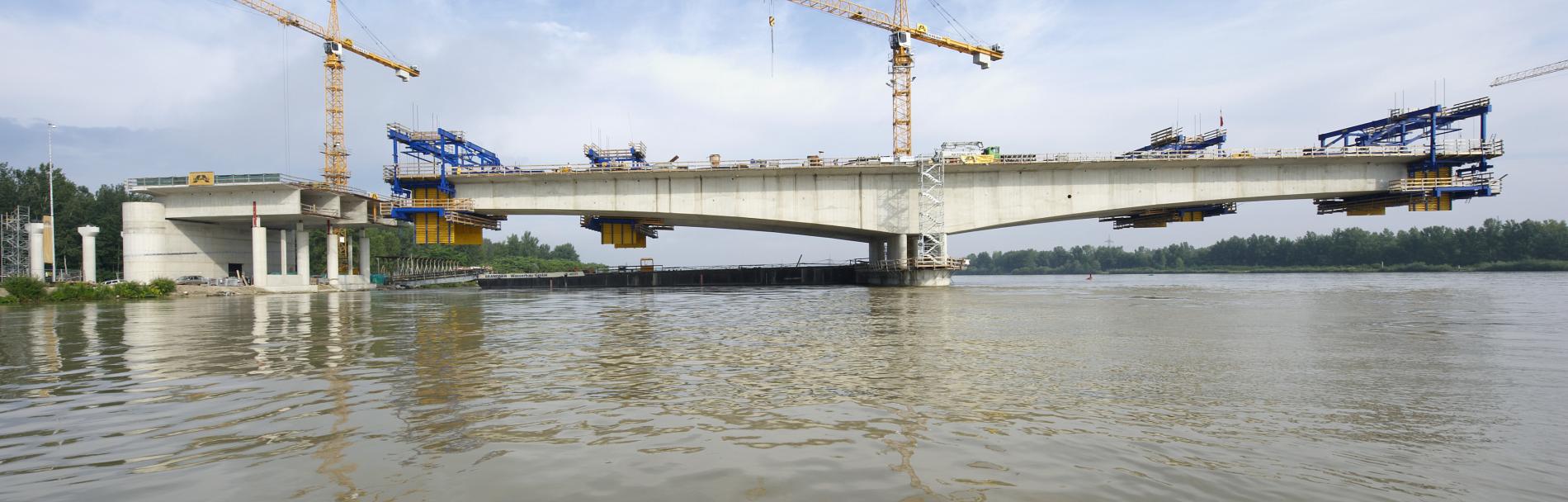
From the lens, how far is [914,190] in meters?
54.4

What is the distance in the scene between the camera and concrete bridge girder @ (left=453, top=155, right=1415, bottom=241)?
52.7 meters

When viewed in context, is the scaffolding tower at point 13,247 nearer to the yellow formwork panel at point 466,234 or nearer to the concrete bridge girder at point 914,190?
the yellow formwork panel at point 466,234

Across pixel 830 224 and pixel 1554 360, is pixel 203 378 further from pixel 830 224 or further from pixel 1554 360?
pixel 830 224

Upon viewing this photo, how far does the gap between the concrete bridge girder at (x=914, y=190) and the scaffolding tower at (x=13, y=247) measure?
5615cm

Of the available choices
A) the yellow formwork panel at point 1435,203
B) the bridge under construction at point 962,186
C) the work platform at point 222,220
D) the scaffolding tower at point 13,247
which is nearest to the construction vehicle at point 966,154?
the bridge under construction at point 962,186

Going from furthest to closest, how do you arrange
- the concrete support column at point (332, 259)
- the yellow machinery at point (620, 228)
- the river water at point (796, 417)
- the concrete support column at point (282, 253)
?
1. the concrete support column at point (282, 253)
2. the concrete support column at point (332, 259)
3. the yellow machinery at point (620, 228)
4. the river water at point (796, 417)

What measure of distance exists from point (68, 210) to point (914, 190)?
105 meters

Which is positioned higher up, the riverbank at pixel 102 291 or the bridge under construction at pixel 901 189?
the bridge under construction at pixel 901 189

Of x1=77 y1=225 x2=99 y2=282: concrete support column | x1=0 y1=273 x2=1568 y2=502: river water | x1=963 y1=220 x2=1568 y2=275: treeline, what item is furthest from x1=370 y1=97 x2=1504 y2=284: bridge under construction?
x1=963 y1=220 x2=1568 y2=275: treeline

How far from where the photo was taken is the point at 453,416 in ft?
26.6

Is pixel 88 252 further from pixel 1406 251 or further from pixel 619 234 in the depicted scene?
pixel 1406 251

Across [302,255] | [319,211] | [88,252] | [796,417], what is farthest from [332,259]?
[796,417]

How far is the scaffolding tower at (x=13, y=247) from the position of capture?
73.6m

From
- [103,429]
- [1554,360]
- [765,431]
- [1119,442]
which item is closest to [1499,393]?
[1554,360]
